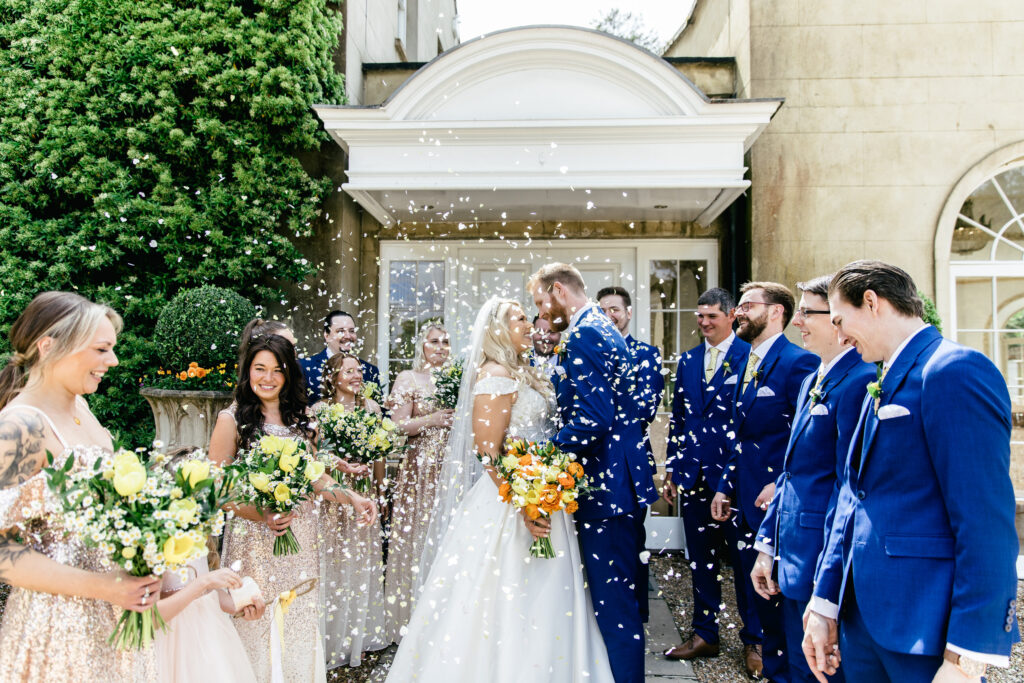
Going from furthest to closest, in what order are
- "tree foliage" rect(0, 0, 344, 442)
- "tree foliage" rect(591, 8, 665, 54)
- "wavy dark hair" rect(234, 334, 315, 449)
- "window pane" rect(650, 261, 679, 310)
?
"tree foliage" rect(591, 8, 665, 54) → "window pane" rect(650, 261, 679, 310) → "tree foliage" rect(0, 0, 344, 442) → "wavy dark hair" rect(234, 334, 315, 449)

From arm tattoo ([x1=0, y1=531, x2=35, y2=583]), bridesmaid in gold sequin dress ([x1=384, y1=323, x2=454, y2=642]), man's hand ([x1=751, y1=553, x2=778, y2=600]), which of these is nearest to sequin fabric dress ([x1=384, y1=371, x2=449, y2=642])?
bridesmaid in gold sequin dress ([x1=384, y1=323, x2=454, y2=642])

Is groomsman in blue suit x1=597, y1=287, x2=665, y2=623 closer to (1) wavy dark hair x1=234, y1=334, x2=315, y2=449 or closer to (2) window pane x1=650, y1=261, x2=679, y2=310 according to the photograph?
(1) wavy dark hair x1=234, y1=334, x2=315, y2=449

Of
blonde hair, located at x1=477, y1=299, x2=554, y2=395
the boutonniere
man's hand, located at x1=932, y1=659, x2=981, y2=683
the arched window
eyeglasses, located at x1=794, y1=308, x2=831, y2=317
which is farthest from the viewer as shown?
the arched window

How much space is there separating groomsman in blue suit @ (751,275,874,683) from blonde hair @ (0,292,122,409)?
107 inches

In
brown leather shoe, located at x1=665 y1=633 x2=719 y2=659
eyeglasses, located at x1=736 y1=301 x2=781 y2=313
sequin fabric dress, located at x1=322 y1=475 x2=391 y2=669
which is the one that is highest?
eyeglasses, located at x1=736 y1=301 x2=781 y2=313

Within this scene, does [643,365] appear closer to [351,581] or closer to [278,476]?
[351,581]

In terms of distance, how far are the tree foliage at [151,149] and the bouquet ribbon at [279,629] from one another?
420cm

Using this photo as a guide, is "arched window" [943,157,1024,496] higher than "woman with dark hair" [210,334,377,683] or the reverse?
higher

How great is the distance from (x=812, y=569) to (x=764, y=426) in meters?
1.35

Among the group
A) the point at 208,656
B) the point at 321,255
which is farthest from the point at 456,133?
the point at 208,656

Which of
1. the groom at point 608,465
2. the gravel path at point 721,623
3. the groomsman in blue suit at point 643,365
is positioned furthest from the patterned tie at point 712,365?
the gravel path at point 721,623

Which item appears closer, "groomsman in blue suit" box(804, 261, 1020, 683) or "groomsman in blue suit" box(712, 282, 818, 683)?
"groomsman in blue suit" box(804, 261, 1020, 683)

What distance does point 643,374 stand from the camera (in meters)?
4.32

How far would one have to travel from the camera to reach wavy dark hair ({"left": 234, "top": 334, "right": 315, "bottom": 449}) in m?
3.27
